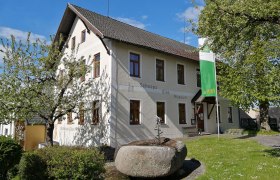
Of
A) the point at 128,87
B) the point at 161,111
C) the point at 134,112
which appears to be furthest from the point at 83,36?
the point at 161,111

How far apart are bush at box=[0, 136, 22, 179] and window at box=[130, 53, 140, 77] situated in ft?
32.7

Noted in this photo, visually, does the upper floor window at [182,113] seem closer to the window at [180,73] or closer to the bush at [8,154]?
the window at [180,73]

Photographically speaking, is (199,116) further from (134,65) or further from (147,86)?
(134,65)

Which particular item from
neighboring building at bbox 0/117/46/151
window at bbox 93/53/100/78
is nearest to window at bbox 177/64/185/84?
window at bbox 93/53/100/78

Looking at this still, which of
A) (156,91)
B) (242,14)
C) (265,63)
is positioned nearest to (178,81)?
(156,91)

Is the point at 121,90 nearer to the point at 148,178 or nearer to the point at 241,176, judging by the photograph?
the point at 148,178

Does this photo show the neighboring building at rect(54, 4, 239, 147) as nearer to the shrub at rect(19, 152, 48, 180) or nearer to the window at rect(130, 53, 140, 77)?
the window at rect(130, 53, 140, 77)

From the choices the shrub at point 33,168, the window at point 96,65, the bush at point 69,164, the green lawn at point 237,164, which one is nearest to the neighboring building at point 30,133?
the window at point 96,65

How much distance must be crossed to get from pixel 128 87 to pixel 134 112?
5.59 feet

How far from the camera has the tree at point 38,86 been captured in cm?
1402

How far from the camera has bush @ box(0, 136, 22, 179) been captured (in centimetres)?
933

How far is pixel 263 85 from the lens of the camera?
9117 mm

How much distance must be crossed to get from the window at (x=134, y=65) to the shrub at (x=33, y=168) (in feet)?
37.0

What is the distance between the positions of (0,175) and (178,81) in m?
15.1
